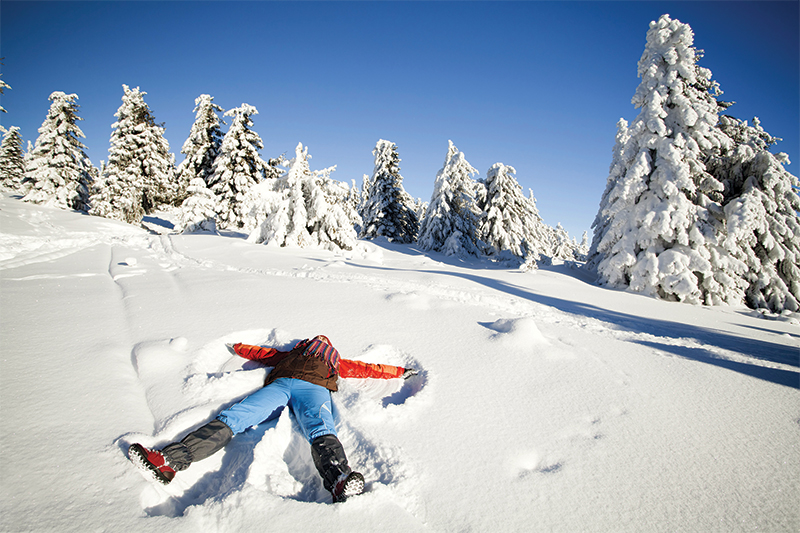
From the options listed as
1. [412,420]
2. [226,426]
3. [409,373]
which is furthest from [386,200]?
[226,426]

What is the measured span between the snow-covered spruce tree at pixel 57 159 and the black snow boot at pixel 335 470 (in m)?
29.0

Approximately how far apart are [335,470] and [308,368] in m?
1.01

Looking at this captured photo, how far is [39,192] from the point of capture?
19578mm

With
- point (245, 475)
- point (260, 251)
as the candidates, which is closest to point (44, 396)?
point (245, 475)

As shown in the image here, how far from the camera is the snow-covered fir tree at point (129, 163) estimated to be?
64.2 feet

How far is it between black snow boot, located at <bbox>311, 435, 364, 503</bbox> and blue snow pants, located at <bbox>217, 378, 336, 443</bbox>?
10 centimetres

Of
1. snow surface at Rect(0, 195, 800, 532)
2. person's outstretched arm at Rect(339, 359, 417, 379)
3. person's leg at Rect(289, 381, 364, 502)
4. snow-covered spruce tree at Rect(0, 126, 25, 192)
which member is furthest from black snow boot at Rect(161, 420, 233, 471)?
snow-covered spruce tree at Rect(0, 126, 25, 192)

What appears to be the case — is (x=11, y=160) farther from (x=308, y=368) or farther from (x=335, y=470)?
(x=335, y=470)

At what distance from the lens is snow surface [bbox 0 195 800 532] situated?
5.38 feet

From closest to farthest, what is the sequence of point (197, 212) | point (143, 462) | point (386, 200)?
point (143, 462)
point (197, 212)
point (386, 200)

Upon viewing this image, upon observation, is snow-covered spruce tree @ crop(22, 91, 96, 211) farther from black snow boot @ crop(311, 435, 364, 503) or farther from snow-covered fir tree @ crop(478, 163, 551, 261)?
black snow boot @ crop(311, 435, 364, 503)

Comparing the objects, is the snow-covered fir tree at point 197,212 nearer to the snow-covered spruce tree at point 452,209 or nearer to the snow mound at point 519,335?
the snow-covered spruce tree at point 452,209

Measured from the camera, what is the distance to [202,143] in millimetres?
20359

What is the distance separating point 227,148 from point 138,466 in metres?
20.3
